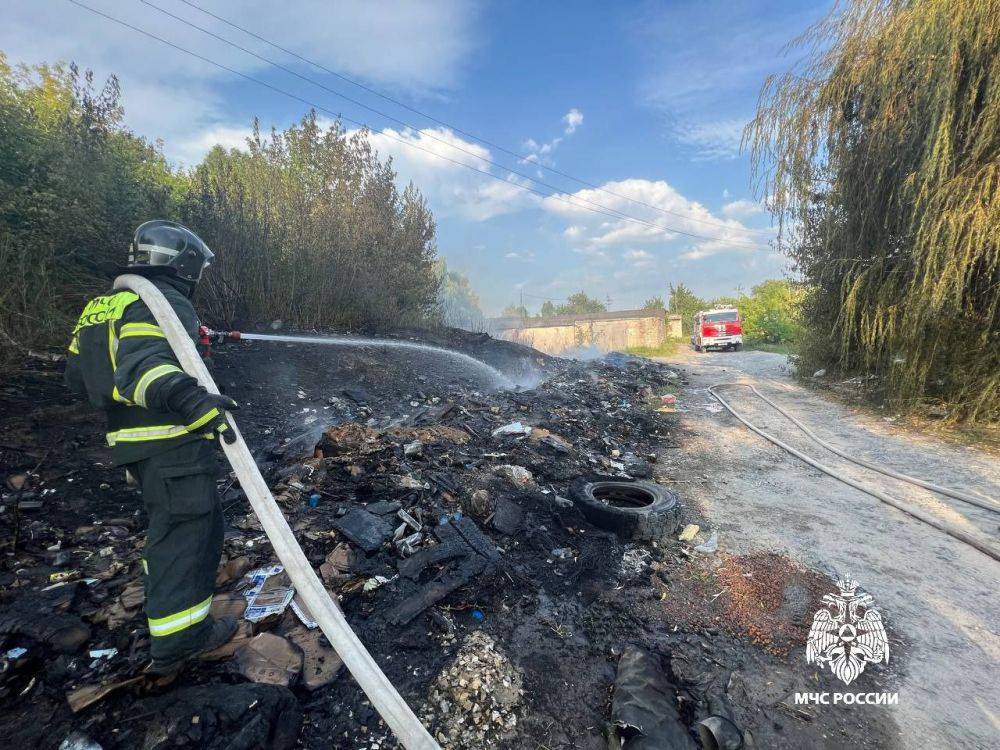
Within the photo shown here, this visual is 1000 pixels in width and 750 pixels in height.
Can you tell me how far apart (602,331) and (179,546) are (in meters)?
35.2

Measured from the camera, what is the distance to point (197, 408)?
6.53 feet

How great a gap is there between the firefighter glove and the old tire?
2.82 metres

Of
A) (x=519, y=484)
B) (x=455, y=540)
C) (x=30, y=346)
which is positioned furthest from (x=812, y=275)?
(x=30, y=346)

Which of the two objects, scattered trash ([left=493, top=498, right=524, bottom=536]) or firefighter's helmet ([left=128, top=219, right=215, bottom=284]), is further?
scattered trash ([left=493, top=498, right=524, bottom=536])

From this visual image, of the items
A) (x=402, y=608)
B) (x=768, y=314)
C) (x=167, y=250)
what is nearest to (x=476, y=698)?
(x=402, y=608)

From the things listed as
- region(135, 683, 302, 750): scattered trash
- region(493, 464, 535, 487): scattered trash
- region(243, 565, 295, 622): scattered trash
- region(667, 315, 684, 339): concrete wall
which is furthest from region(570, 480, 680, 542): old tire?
region(667, 315, 684, 339): concrete wall

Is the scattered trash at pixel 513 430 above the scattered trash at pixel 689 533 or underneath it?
above

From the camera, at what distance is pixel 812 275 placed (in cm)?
1010

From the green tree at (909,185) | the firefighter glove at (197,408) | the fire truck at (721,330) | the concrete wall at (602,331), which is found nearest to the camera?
the firefighter glove at (197,408)

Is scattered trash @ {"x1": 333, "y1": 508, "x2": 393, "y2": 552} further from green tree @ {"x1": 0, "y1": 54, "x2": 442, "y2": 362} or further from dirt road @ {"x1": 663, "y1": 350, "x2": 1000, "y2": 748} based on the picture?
green tree @ {"x1": 0, "y1": 54, "x2": 442, "y2": 362}

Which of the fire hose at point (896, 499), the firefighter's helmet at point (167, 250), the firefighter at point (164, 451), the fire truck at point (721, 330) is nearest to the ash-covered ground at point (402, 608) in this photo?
the firefighter at point (164, 451)

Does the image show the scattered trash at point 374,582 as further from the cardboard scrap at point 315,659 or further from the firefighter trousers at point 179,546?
the firefighter trousers at point 179,546

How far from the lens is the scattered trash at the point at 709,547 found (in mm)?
3402

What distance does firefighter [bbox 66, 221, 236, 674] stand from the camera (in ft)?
6.51
